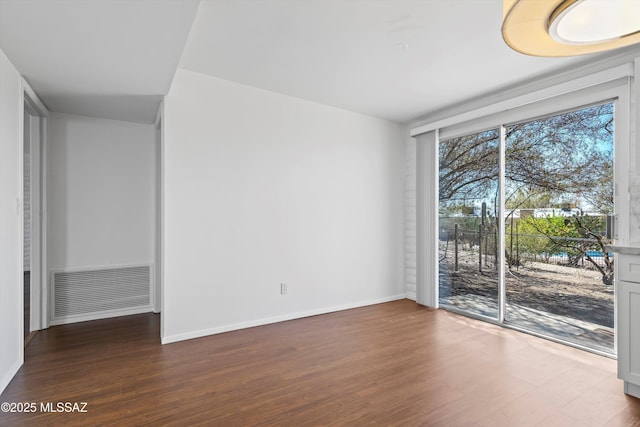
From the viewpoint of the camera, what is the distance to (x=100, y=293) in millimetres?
3938

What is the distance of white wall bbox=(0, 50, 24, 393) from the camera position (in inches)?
92.6

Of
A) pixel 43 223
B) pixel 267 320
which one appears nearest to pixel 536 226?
pixel 267 320

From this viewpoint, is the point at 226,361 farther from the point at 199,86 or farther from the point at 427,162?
the point at 427,162

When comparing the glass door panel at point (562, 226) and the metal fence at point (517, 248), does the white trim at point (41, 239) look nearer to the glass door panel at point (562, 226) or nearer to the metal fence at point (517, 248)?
the metal fence at point (517, 248)

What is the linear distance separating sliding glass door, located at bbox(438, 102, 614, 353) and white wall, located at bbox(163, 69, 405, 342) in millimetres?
958

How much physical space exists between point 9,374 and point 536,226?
4.78m

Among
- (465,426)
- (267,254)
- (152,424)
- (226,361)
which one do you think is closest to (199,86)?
(267,254)

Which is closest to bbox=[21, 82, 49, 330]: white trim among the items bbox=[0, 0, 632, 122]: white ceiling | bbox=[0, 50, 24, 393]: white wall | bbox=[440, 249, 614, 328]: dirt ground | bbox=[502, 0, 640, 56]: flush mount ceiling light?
bbox=[0, 0, 632, 122]: white ceiling

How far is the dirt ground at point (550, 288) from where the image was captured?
3131mm

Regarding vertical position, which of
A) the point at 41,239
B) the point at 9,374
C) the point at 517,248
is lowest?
the point at 9,374

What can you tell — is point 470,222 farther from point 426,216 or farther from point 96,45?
point 96,45

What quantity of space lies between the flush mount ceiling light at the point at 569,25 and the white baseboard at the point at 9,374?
370 cm

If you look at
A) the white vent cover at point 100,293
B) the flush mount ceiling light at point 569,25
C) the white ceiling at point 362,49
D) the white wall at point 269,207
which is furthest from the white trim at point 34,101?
the flush mount ceiling light at point 569,25

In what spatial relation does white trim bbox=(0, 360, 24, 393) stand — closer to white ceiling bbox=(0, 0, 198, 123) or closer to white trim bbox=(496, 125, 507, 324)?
white ceiling bbox=(0, 0, 198, 123)
